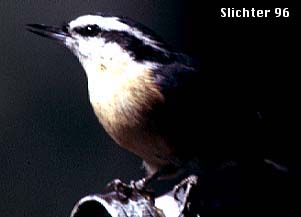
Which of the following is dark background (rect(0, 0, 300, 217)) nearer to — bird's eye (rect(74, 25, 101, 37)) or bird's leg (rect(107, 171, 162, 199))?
bird's eye (rect(74, 25, 101, 37))

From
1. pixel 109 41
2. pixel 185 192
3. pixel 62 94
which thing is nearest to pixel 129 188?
pixel 185 192

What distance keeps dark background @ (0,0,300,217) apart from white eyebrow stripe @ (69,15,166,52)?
0.96m

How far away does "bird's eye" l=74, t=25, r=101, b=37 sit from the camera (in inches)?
131

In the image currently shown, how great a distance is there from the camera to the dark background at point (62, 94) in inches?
169

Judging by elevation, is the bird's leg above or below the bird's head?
below

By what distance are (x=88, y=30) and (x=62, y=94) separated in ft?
4.77

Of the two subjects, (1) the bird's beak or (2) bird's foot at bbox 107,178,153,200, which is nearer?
(2) bird's foot at bbox 107,178,153,200

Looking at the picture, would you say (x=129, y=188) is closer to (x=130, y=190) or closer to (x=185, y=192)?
(x=130, y=190)

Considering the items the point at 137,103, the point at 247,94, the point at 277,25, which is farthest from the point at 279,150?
the point at 277,25

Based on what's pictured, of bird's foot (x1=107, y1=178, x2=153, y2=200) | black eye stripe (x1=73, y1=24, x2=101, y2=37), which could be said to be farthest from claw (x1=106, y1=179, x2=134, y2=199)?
black eye stripe (x1=73, y1=24, x2=101, y2=37)

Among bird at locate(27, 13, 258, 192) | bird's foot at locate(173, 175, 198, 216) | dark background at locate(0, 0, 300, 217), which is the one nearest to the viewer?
bird's foot at locate(173, 175, 198, 216)

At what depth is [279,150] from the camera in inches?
127

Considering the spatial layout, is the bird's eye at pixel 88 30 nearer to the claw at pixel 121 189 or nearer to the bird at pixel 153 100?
the bird at pixel 153 100

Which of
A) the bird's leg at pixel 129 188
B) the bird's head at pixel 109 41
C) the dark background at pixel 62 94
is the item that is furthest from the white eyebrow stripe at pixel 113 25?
the dark background at pixel 62 94
